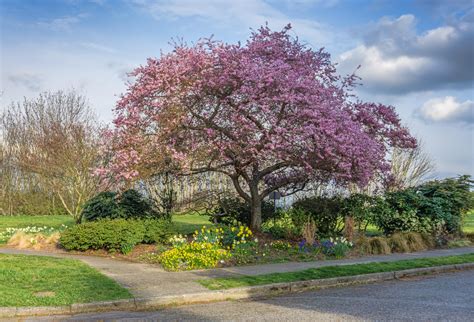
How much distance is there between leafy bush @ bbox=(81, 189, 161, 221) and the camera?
16.7 metres

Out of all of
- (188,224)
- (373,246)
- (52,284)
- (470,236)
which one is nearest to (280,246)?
(373,246)

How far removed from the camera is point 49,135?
90.4ft

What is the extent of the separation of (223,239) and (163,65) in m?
5.20

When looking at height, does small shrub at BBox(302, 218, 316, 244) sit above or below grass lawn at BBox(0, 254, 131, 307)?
above

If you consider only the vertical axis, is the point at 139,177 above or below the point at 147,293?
above

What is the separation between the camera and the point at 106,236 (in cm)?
1478

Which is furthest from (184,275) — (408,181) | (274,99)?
(408,181)

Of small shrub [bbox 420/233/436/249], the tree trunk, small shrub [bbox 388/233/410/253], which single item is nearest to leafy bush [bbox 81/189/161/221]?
the tree trunk

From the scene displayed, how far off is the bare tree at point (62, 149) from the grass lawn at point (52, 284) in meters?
9.37

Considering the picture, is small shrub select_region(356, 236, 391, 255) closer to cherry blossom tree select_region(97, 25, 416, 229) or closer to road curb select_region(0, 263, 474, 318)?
cherry blossom tree select_region(97, 25, 416, 229)

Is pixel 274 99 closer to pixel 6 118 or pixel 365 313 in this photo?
pixel 365 313

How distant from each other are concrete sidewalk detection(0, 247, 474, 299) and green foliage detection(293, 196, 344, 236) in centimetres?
301

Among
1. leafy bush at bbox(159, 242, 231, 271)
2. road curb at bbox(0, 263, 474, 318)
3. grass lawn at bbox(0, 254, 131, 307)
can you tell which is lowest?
road curb at bbox(0, 263, 474, 318)

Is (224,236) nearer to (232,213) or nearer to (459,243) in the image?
(232,213)
